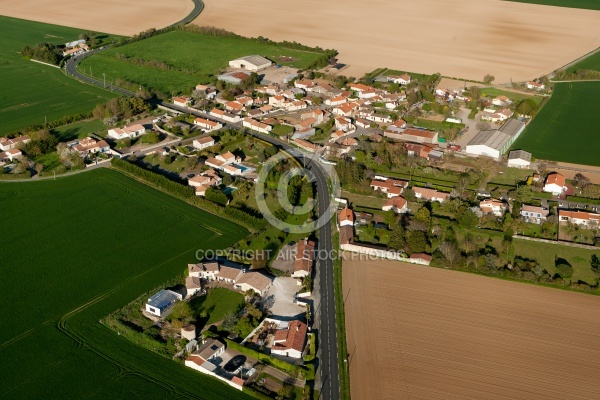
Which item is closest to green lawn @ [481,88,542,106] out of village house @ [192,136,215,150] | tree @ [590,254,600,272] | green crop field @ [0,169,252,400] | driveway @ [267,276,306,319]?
tree @ [590,254,600,272]

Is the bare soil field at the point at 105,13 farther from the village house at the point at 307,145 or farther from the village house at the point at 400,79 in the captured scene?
the village house at the point at 307,145

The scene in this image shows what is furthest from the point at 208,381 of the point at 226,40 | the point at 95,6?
the point at 95,6

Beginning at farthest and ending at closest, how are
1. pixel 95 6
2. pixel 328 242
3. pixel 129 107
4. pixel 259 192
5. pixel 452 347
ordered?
pixel 95 6, pixel 129 107, pixel 259 192, pixel 328 242, pixel 452 347

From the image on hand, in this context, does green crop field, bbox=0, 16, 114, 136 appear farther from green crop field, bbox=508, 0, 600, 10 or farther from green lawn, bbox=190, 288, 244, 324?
green crop field, bbox=508, 0, 600, 10

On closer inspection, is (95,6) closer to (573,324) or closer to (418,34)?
(418,34)

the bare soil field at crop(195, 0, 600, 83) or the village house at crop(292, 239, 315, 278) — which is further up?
the bare soil field at crop(195, 0, 600, 83)

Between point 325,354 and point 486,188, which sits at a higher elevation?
point 486,188

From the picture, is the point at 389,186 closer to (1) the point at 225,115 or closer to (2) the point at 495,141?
(2) the point at 495,141

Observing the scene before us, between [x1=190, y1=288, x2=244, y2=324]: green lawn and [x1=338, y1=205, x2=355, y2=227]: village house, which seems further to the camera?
[x1=338, y1=205, x2=355, y2=227]: village house
